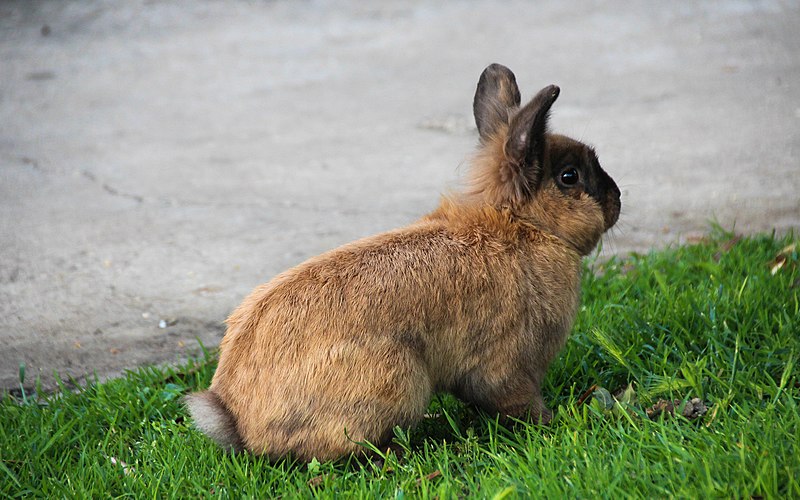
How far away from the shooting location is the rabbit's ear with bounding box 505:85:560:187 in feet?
9.68

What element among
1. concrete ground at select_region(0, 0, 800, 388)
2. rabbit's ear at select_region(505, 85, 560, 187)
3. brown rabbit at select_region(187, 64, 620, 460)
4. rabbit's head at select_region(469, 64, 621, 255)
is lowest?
concrete ground at select_region(0, 0, 800, 388)

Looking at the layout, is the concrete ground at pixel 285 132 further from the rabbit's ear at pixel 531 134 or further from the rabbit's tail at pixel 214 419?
the rabbit's tail at pixel 214 419

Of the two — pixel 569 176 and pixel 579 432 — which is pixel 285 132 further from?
pixel 579 432

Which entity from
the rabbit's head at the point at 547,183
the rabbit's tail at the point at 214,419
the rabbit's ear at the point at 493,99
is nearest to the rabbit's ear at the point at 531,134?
the rabbit's head at the point at 547,183

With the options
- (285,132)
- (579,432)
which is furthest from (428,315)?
(285,132)

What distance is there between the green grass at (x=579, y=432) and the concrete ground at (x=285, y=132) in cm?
52

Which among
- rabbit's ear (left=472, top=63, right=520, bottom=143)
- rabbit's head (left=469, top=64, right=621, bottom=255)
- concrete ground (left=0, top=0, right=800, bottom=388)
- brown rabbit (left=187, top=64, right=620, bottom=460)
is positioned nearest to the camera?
brown rabbit (left=187, top=64, right=620, bottom=460)

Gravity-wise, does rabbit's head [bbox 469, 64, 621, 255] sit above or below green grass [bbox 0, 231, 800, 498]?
above

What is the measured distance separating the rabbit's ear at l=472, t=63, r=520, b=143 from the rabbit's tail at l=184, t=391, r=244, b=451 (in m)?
1.28

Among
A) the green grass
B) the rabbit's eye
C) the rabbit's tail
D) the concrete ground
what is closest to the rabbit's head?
the rabbit's eye

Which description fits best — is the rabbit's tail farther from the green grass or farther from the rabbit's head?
the rabbit's head

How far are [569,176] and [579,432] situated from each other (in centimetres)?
86

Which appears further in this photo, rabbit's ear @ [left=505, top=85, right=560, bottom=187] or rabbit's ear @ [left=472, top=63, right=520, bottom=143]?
rabbit's ear @ [left=472, top=63, right=520, bottom=143]

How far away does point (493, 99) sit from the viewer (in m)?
3.43
